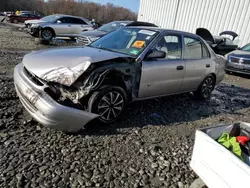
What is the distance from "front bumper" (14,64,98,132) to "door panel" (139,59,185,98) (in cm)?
116

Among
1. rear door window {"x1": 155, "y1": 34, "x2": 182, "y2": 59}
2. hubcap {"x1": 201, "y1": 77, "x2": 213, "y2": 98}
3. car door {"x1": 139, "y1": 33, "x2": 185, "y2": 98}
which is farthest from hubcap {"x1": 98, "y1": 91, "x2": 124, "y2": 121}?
hubcap {"x1": 201, "y1": 77, "x2": 213, "y2": 98}

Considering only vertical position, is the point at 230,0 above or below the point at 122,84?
above

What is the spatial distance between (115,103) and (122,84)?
33 centimetres

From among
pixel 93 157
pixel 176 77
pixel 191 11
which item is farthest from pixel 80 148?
pixel 191 11

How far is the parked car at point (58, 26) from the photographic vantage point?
13.2m

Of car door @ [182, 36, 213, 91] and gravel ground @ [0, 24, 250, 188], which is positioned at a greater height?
car door @ [182, 36, 213, 91]

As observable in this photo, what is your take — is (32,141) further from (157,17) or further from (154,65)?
(157,17)

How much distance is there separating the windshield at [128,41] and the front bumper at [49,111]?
1422mm

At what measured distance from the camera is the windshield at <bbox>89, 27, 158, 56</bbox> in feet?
12.8

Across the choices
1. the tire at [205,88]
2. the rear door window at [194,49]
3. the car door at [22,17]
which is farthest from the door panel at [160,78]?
the car door at [22,17]

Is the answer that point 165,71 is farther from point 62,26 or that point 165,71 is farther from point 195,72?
point 62,26

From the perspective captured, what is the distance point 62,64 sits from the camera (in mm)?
3193

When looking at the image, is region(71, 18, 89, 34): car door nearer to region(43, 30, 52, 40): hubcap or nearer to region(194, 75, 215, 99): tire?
region(43, 30, 52, 40): hubcap

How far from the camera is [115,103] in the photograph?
3.55m
